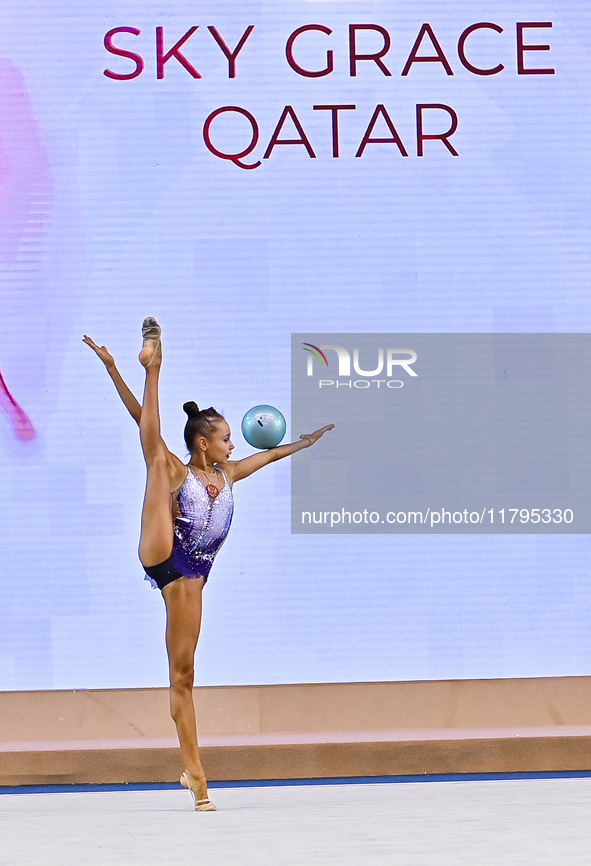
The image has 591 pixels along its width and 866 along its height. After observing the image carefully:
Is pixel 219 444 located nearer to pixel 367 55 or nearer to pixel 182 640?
pixel 182 640

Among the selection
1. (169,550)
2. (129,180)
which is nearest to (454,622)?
(169,550)

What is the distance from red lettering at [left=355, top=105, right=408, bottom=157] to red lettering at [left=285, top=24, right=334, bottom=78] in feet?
0.90

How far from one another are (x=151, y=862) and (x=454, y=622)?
2081mm

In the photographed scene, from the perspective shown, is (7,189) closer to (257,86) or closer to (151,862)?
(257,86)

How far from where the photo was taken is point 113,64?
5.24 meters

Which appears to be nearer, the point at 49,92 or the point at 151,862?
the point at 151,862

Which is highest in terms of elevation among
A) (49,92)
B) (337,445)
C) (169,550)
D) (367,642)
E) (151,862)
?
(49,92)

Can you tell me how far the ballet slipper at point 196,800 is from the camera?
430 centimetres

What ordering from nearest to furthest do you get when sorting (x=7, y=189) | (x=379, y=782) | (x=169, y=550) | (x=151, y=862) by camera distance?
(x=151, y=862) → (x=169, y=550) → (x=379, y=782) → (x=7, y=189)

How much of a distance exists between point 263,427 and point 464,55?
1876mm

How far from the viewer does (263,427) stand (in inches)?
190

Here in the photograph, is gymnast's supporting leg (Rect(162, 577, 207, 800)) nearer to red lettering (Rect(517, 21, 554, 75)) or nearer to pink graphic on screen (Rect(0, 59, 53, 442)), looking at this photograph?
pink graphic on screen (Rect(0, 59, 53, 442))

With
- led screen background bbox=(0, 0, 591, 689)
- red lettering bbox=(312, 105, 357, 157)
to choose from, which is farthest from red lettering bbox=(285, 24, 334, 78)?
red lettering bbox=(312, 105, 357, 157)

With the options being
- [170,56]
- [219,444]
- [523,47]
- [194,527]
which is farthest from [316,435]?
[523,47]
